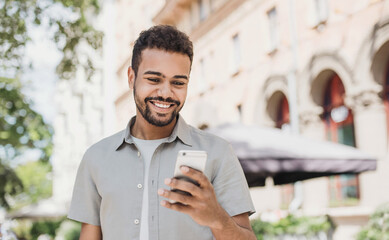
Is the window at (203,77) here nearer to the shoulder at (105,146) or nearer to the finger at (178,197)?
the shoulder at (105,146)

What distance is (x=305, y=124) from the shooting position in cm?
1616

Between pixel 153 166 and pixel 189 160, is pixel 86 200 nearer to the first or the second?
pixel 153 166

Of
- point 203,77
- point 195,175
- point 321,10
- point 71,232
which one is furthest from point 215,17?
point 195,175

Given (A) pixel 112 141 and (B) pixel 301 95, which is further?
(B) pixel 301 95

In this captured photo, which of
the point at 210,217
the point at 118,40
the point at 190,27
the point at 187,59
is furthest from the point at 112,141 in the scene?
the point at 118,40

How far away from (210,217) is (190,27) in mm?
24701

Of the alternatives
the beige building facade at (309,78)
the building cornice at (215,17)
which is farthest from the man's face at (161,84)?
the building cornice at (215,17)

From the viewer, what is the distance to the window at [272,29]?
18378mm

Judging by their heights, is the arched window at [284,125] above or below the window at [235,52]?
below

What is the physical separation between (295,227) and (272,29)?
11057 mm

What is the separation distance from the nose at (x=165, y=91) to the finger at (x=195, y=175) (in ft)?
1.84

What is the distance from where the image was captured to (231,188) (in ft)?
7.63

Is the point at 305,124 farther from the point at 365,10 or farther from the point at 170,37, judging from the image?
the point at 170,37

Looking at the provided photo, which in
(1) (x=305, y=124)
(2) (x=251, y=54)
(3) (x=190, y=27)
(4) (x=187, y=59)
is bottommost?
(4) (x=187, y=59)
